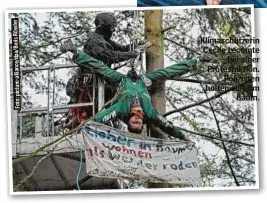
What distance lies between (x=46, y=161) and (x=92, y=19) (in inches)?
20.4

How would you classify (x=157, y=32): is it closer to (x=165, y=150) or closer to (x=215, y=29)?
(x=215, y=29)

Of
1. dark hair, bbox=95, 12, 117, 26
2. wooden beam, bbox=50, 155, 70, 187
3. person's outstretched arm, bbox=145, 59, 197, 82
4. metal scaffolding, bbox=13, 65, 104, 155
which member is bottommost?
wooden beam, bbox=50, 155, 70, 187

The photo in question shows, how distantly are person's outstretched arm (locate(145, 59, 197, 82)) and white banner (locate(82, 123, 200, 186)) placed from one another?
0.22 m

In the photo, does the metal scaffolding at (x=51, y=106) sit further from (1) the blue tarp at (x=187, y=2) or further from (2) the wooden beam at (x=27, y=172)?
(1) the blue tarp at (x=187, y=2)

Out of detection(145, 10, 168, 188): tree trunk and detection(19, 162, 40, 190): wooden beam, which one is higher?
detection(145, 10, 168, 188): tree trunk

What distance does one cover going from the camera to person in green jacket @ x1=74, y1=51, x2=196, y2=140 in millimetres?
2168

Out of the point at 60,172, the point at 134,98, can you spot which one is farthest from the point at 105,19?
the point at 60,172

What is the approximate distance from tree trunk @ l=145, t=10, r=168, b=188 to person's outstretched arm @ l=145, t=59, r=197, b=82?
0.06ft

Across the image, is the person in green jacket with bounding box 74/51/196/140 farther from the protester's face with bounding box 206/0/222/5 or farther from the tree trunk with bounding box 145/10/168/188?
the protester's face with bounding box 206/0/222/5

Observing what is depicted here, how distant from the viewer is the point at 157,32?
218 centimetres

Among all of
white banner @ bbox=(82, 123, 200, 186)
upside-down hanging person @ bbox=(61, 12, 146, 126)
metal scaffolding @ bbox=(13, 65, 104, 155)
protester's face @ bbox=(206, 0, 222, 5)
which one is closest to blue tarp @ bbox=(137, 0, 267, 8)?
protester's face @ bbox=(206, 0, 222, 5)

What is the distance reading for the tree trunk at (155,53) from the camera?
85.6 inches

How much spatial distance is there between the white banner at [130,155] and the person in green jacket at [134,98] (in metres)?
0.04

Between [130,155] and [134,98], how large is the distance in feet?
0.66
